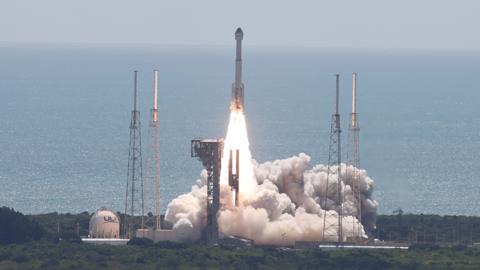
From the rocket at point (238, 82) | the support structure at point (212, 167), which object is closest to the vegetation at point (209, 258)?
the support structure at point (212, 167)

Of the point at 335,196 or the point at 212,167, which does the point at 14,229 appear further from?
the point at 335,196

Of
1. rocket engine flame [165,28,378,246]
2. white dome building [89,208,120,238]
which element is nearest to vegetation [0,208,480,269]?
white dome building [89,208,120,238]

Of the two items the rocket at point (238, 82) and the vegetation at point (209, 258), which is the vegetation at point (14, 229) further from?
the rocket at point (238, 82)

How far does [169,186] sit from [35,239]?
48609 mm

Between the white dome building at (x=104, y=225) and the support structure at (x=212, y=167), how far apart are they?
6.17 metres

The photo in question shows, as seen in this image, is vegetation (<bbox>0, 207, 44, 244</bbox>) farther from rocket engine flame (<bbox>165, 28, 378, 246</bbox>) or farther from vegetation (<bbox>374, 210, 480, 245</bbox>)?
vegetation (<bbox>374, 210, 480, 245</bbox>)

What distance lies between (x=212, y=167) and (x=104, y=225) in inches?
306

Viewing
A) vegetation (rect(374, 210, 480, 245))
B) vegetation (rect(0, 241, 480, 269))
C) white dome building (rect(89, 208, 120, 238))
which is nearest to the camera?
vegetation (rect(0, 241, 480, 269))

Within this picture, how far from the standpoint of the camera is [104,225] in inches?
4609

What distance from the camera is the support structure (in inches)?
4451

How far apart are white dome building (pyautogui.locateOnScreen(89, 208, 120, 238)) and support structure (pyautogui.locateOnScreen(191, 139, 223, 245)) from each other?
6.17 meters

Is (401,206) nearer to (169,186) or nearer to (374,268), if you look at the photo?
(169,186)

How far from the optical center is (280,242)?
114m

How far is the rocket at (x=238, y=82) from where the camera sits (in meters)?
112
